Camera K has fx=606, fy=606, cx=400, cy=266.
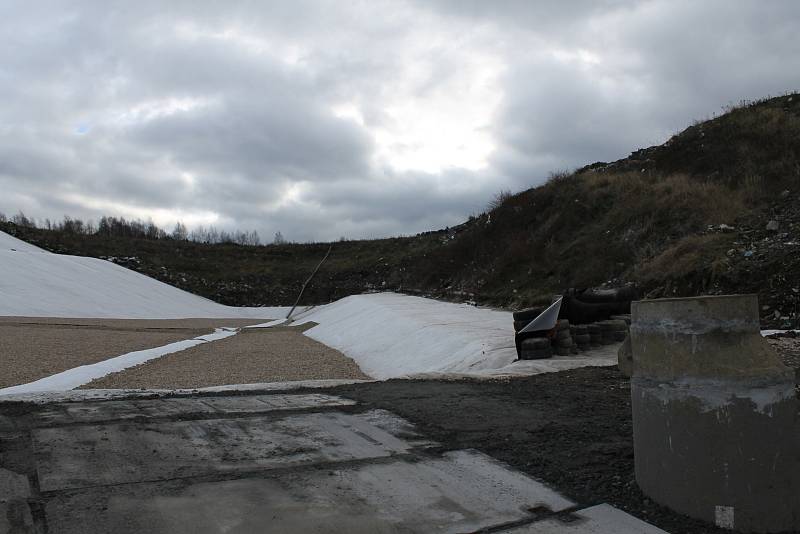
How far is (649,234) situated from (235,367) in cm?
1542

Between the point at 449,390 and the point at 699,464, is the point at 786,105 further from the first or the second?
the point at 699,464

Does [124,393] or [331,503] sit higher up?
[124,393]

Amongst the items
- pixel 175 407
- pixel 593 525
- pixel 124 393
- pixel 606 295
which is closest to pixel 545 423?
pixel 593 525

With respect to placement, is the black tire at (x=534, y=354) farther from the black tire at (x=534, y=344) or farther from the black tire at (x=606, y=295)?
the black tire at (x=606, y=295)

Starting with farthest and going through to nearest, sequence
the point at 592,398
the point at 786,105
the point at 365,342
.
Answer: the point at 786,105
the point at 365,342
the point at 592,398

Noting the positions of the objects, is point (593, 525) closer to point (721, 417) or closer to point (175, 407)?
point (721, 417)

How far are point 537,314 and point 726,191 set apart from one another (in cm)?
1383

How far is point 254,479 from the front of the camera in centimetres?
413

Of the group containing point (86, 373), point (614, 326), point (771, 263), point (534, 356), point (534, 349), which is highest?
point (771, 263)

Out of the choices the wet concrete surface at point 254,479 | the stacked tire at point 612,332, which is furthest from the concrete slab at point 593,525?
the stacked tire at point 612,332

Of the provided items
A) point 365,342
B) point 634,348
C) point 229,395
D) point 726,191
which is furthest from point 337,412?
point 726,191

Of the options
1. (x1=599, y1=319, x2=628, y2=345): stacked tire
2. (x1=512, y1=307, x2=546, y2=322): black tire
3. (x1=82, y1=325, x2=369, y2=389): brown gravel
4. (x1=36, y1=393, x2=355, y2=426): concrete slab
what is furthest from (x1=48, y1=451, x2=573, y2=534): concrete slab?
(x1=599, y1=319, x2=628, y2=345): stacked tire

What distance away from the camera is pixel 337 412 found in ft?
20.5

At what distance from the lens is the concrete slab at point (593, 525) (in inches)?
135
